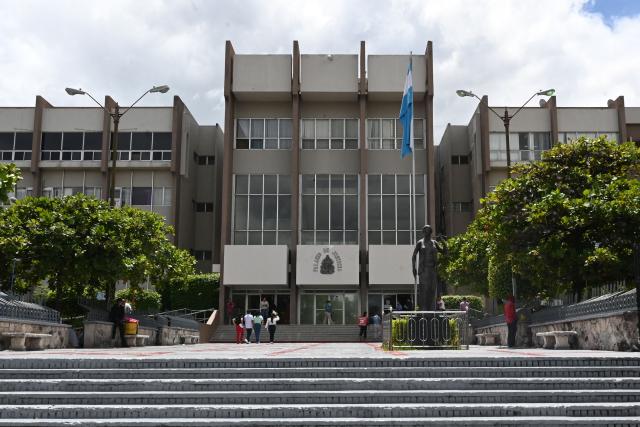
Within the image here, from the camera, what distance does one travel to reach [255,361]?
33.7 ft

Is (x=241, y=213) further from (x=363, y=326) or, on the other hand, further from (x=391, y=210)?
(x=363, y=326)

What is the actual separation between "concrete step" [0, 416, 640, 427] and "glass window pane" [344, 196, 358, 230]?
3616cm

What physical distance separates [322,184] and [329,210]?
1.68 meters

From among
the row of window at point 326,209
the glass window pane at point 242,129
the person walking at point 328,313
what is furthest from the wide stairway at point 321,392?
the glass window pane at point 242,129

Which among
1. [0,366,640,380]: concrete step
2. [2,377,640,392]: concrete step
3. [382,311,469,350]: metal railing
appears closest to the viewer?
[2,377,640,392]: concrete step

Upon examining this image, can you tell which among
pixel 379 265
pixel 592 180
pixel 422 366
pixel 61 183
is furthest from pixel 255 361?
pixel 61 183

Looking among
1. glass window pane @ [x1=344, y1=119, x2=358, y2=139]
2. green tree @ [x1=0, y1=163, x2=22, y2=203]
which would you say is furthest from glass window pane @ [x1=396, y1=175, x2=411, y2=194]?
green tree @ [x1=0, y1=163, x2=22, y2=203]

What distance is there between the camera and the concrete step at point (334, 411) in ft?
27.8

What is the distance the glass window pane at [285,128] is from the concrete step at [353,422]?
1506 inches

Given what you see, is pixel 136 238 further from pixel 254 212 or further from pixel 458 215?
pixel 458 215

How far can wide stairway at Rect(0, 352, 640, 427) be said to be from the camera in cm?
845

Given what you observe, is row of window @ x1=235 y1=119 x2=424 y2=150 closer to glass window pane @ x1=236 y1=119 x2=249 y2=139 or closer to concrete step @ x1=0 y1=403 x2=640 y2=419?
glass window pane @ x1=236 y1=119 x2=249 y2=139

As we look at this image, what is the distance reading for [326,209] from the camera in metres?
44.6

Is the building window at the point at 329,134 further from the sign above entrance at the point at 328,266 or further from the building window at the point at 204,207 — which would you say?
the building window at the point at 204,207
